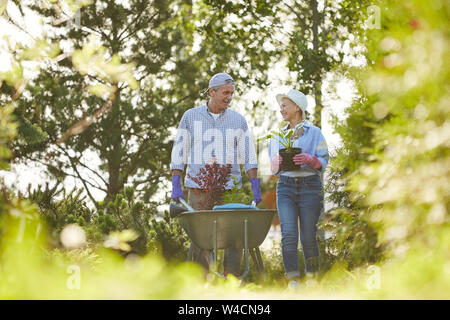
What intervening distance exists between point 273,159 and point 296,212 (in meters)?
0.46

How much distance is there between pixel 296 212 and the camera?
3.95 metres

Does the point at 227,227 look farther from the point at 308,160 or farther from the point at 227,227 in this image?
the point at 308,160

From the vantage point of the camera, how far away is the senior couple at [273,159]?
12.8 feet

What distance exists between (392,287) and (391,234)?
24 centimetres

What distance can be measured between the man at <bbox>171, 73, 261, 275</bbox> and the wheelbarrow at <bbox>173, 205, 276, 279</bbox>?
309 mm

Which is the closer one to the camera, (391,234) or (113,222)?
(391,234)

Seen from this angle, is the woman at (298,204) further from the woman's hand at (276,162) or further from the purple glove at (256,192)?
the purple glove at (256,192)

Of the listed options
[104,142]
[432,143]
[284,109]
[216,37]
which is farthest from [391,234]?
[104,142]

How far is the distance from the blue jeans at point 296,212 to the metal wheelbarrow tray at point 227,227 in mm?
137

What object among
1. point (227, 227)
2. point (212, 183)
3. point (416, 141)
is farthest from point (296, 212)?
point (416, 141)

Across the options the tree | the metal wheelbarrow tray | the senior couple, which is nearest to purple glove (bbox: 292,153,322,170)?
the senior couple

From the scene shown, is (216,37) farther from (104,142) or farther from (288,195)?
(288,195)

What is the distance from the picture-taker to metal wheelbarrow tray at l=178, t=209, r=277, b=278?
3701mm

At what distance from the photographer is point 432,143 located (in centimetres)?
180
